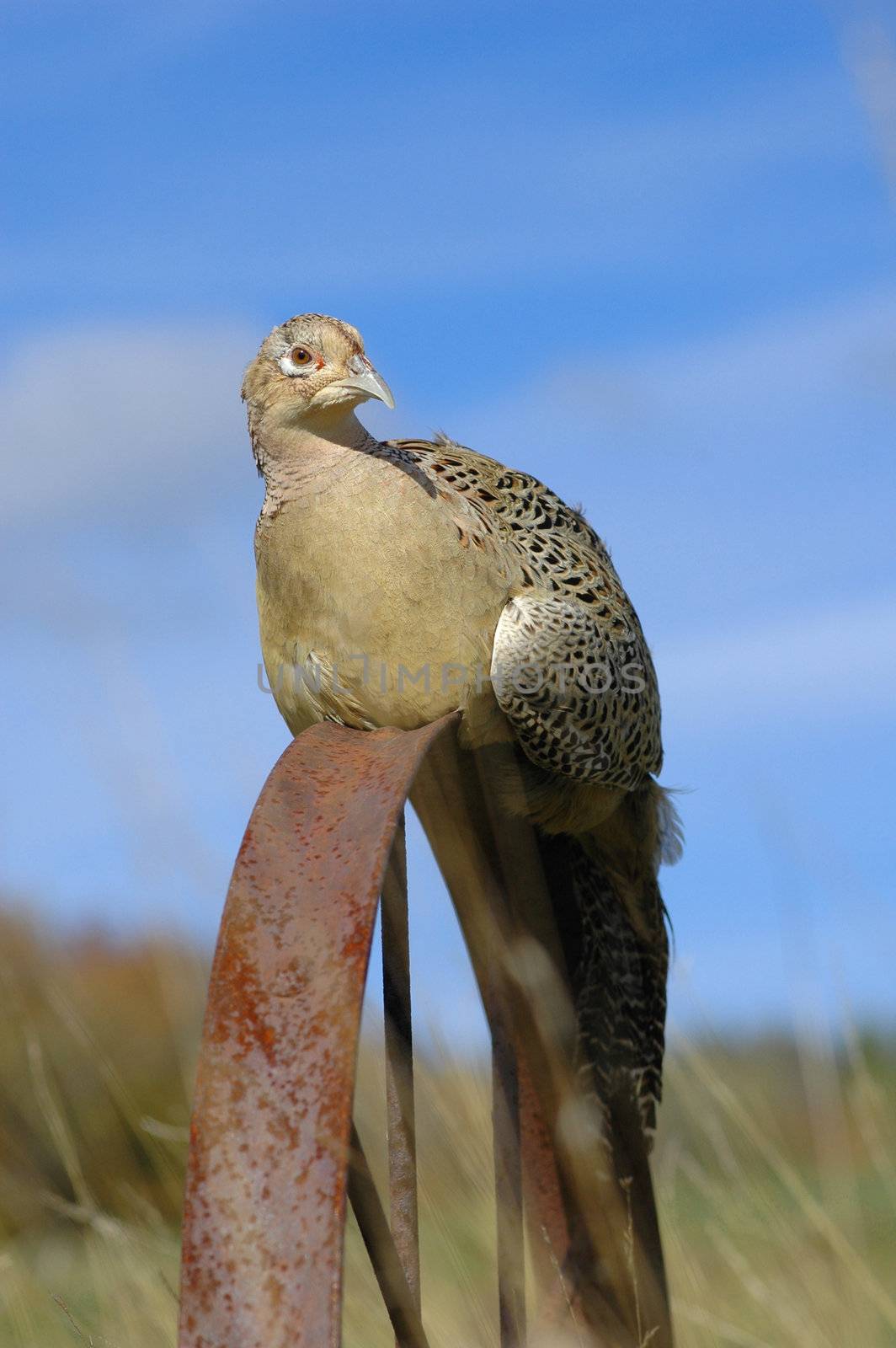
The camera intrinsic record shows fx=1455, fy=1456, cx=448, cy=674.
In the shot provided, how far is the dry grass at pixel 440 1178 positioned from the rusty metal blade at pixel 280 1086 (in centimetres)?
138

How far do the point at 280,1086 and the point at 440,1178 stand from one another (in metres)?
2.83

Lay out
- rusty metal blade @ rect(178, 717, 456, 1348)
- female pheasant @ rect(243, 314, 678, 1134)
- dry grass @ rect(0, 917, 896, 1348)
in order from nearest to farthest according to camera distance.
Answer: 1. rusty metal blade @ rect(178, 717, 456, 1348)
2. female pheasant @ rect(243, 314, 678, 1134)
3. dry grass @ rect(0, 917, 896, 1348)

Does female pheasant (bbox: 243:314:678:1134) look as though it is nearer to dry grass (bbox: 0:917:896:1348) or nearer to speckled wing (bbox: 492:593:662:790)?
speckled wing (bbox: 492:593:662:790)

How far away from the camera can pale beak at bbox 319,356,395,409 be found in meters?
3.00

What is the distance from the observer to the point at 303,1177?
6.35ft

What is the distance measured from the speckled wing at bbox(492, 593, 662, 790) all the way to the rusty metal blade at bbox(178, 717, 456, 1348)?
2.68ft

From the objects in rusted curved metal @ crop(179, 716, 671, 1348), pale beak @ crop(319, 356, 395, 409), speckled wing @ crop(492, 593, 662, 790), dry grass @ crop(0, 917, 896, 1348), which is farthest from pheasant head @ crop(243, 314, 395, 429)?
dry grass @ crop(0, 917, 896, 1348)

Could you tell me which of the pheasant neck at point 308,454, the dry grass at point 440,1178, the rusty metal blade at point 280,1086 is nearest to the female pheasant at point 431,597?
the pheasant neck at point 308,454

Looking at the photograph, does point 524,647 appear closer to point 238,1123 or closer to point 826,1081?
point 238,1123

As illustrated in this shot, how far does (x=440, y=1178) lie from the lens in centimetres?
462

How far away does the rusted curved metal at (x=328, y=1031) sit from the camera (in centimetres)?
193

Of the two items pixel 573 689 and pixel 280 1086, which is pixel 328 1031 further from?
pixel 573 689

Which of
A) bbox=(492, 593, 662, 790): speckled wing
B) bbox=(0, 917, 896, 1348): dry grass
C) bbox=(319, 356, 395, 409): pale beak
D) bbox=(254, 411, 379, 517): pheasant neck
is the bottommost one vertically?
bbox=(0, 917, 896, 1348): dry grass

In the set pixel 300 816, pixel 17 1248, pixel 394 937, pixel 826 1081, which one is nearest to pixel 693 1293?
pixel 826 1081
